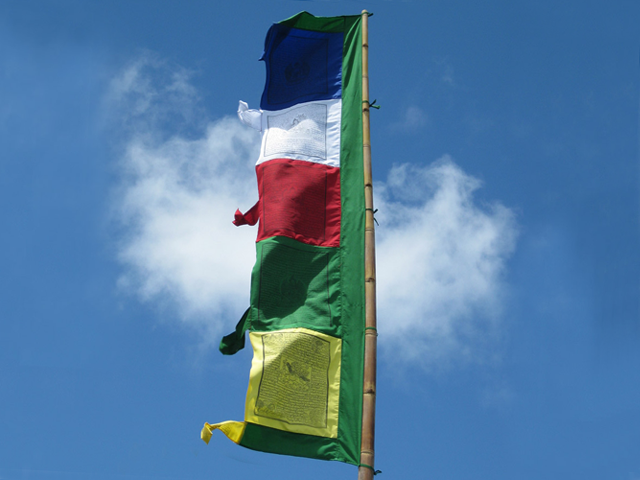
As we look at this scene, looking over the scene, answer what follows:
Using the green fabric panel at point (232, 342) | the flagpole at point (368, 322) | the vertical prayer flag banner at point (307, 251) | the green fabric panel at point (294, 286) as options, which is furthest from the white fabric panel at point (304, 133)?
the green fabric panel at point (232, 342)

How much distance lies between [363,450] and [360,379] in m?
1.06

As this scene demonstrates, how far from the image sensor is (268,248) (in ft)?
35.1

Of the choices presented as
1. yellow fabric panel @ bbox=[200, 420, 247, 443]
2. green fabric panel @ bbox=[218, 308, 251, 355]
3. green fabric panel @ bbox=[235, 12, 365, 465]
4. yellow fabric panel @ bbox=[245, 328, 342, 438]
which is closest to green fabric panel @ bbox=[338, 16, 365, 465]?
green fabric panel @ bbox=[235, 12, 365, 465]

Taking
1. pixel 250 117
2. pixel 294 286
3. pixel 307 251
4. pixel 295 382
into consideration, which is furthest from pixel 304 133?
pixel 295 382

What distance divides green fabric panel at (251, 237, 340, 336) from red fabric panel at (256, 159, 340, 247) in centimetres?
20

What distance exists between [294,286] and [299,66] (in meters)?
4.62

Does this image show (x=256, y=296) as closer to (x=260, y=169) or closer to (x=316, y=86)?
(x=260, y=169)

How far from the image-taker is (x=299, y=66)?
12.9m

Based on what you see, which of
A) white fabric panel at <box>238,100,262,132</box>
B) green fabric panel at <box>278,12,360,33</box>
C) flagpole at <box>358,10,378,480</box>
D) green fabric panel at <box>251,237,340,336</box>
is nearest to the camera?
flagpole at <box>358,10,378,480</box>

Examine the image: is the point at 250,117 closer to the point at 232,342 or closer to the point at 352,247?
the point at 352,247

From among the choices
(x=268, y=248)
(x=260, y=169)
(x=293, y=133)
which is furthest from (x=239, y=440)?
(x=293, y=133)

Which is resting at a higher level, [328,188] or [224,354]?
[328,188]

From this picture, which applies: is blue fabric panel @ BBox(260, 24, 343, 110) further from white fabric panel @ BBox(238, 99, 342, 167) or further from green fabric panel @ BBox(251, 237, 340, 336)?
green fabric panel @ BBox(251, 237, 340, 336)

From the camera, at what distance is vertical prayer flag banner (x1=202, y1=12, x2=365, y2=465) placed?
949cm
